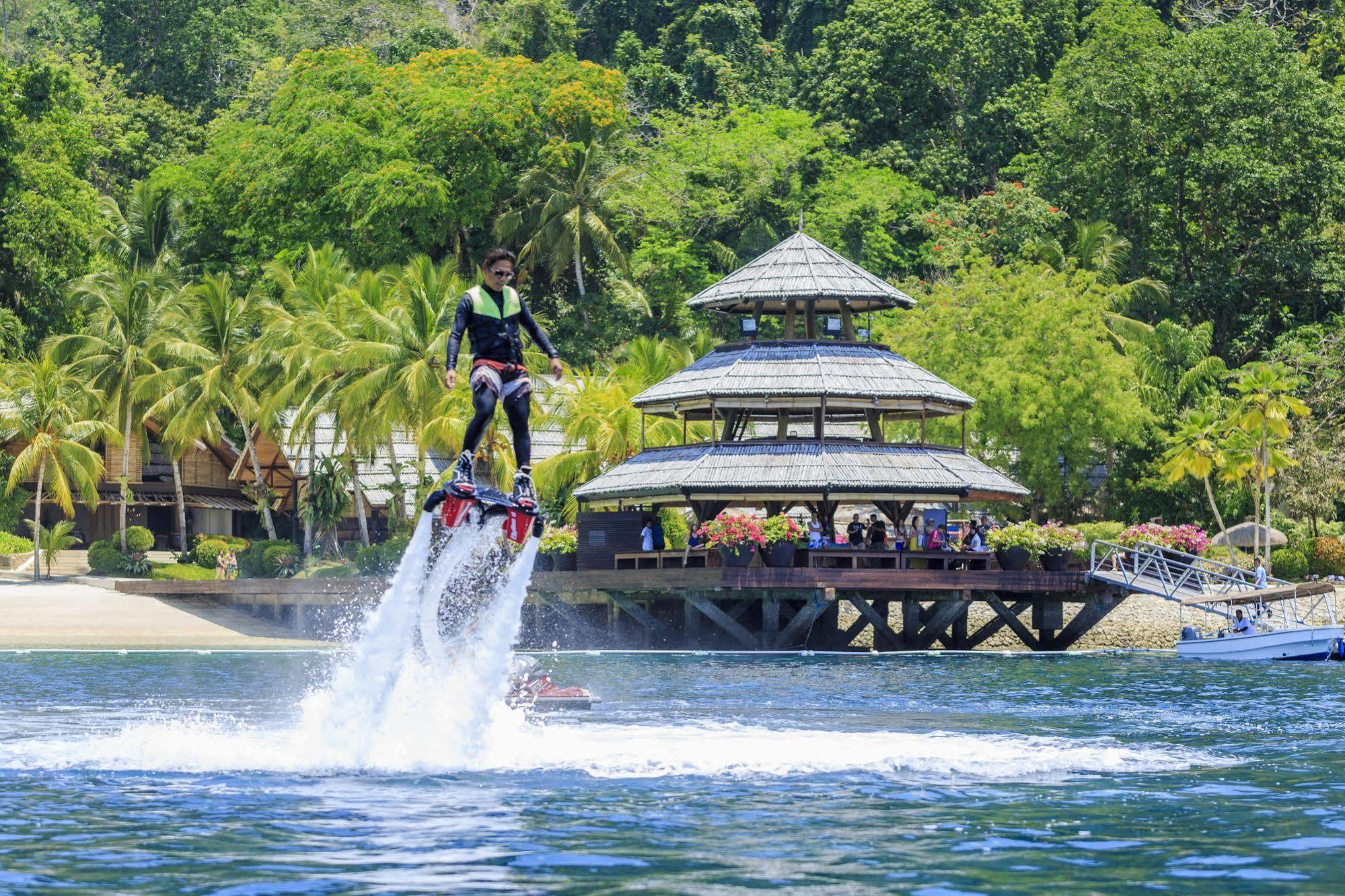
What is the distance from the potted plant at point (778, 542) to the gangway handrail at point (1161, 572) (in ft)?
23.2

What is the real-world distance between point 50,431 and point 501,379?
4488 centimetres

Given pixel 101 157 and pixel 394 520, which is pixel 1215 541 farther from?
pixel 101 157

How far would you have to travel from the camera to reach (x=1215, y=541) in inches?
2092

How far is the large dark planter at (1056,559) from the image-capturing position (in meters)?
44.2

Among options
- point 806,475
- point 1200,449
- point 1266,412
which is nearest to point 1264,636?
point 806,475

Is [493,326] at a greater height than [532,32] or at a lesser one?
lesser

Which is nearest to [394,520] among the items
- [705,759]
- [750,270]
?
[750,270]

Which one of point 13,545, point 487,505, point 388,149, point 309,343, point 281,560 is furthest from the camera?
point 388,149

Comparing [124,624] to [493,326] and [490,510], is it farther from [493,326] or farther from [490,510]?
[493,326]

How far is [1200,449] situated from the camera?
52500 millimetres

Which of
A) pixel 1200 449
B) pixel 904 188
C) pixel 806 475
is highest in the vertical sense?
pixel 904 188

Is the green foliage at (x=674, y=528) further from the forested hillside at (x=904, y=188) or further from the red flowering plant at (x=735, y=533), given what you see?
the forested hillside at (x=904, y=188)

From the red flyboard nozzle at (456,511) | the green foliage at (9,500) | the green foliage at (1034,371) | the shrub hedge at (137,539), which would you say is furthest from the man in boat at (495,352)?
the green foliage at (9,500)

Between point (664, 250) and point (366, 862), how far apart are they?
182 ft
